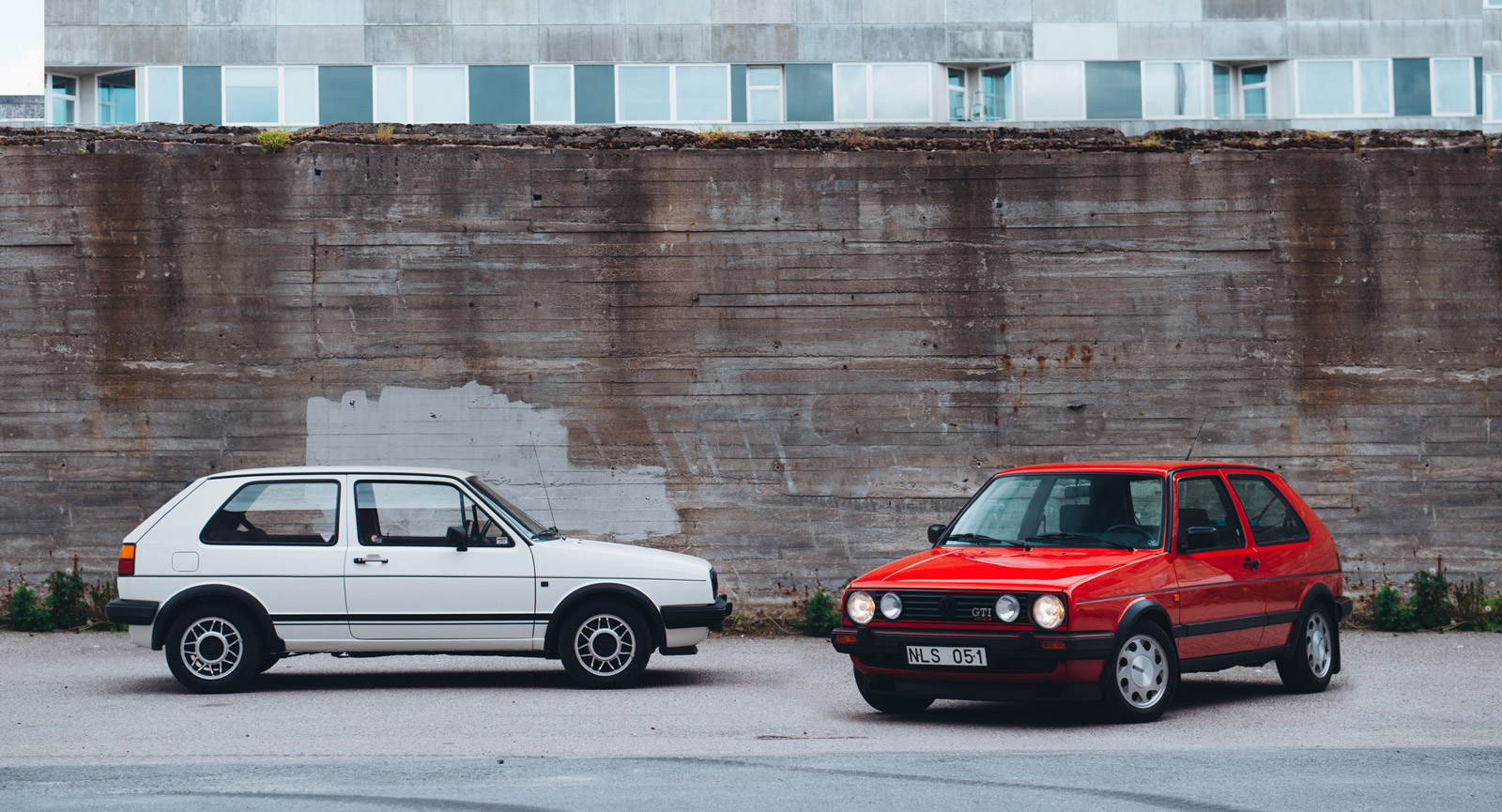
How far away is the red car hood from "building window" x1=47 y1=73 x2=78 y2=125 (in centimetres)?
2186

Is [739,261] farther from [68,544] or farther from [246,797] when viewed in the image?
[246,797]

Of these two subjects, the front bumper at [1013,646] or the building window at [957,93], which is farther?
the building window at [957,93]

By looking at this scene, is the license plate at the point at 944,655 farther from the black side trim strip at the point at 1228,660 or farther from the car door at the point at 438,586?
the car door at the point at 438,586

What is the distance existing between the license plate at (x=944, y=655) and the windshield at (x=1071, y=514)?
43.0 inches

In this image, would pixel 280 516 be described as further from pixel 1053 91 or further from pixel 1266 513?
pixel 1053 91

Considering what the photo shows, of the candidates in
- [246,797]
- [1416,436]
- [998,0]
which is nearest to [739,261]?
[1416,436]

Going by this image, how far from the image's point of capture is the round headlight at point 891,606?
802 cm

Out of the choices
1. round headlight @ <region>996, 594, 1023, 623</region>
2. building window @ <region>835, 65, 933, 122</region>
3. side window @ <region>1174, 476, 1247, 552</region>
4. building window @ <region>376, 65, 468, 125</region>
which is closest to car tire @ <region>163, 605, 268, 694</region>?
round headlight @ <region>996, 594, 1023, 623</region>

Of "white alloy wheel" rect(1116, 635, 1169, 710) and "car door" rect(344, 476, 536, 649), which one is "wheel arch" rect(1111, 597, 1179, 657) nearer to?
"white alloy wheel" rect(1116, 635, 1169, 710)

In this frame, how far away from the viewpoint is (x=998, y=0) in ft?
81.2

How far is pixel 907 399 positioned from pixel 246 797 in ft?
26.7

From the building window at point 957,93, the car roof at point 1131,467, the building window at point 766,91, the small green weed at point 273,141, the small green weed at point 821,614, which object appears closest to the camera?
the car roof at point 1131,467

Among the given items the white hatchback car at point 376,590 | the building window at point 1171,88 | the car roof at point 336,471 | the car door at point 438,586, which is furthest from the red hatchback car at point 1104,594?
the building window at point 1171,88

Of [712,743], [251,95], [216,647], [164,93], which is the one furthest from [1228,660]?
[164,93]
